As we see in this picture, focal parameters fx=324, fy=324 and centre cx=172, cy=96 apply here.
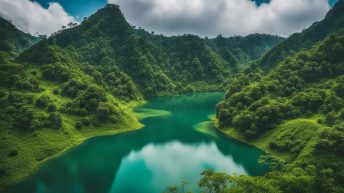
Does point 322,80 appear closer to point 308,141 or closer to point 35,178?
point 308,141

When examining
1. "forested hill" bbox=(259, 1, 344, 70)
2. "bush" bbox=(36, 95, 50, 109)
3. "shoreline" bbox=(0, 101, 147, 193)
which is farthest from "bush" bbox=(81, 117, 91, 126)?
"forested hill" bbox=(259, 1, 344, 70)

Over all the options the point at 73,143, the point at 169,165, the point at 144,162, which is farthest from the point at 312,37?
the point at 73,143

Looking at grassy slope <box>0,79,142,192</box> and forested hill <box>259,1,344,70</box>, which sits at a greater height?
forested hill <box>259,1,344,70</box>

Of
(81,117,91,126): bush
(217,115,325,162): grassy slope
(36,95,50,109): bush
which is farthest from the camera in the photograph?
(81,117,91,126): bush

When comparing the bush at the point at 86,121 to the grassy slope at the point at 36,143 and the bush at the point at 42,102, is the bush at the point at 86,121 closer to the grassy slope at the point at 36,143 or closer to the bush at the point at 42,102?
the grassy slope at the point at 36,143

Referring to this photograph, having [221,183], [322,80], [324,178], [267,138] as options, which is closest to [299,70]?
[322,80]

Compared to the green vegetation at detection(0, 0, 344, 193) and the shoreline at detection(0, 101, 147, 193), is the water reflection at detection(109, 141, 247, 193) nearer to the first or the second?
the green vegetation at detection(0, 0, 344, 193)

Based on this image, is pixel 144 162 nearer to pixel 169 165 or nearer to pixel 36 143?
pixel 169 165

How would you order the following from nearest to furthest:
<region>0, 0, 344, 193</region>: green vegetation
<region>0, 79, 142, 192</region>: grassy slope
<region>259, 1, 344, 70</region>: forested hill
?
1. <region>0, 0, 344, 193</region>: green vegetation
2. <region>0, 79, 142, 192</region>: grassy slope
3. <region>259, 1, 344, 70</region>: forested hill
